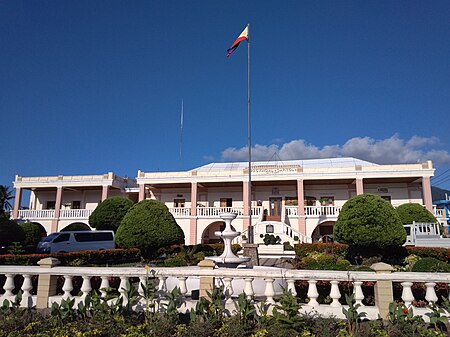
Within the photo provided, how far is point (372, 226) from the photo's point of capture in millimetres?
13250

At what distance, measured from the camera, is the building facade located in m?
24.3

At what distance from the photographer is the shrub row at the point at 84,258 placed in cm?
1235

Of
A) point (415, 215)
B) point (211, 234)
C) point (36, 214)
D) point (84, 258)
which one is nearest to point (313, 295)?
point (84, 258)

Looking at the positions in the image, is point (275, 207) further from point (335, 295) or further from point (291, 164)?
point (335, 295)

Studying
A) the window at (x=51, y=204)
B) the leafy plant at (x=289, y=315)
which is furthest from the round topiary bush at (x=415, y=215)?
the window at (x=51, y=204)

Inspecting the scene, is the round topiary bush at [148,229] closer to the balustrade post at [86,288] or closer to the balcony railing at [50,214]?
the balustrade post at [86,288]

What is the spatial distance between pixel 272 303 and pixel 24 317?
158 inches

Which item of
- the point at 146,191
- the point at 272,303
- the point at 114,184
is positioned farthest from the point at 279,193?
the point at 272,303

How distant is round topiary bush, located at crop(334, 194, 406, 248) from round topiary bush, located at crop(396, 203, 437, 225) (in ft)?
27.0

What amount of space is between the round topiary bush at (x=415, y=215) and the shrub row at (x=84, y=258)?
638 inches

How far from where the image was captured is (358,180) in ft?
80.1

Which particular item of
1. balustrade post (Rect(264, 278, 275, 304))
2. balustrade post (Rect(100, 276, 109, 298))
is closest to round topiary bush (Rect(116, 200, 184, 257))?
balustrade post (Rect(100, 276, 109, 298))

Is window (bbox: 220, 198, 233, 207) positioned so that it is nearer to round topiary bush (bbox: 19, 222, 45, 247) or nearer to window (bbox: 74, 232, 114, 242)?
window (bbox: 74, 232, 114, 242)

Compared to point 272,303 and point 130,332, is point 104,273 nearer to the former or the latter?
point 130,332
